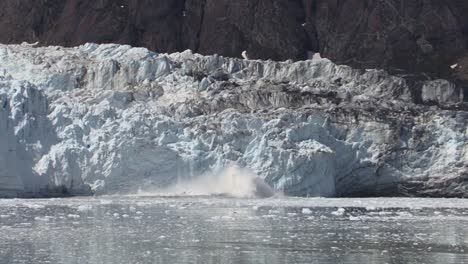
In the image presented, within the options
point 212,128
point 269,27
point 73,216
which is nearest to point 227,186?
point 212,128

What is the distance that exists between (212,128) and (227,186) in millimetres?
1741

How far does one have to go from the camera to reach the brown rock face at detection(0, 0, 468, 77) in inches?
1473

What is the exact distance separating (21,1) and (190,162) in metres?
13.7

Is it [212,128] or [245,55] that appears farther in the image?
[245,55]

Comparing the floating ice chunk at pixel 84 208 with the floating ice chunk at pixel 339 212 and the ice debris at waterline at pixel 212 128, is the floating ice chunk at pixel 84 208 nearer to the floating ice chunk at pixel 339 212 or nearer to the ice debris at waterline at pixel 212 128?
the ice debris at waterline at pixel 212 128

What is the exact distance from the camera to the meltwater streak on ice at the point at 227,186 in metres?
29.8

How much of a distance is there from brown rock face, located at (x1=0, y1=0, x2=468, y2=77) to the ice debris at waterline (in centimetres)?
337

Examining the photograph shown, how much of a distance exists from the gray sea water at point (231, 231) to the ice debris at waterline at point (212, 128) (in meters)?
1.44

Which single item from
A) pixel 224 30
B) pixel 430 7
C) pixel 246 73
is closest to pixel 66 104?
pixel 246 73

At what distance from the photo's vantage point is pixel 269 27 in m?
38.4

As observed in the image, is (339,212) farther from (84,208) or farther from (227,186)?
(84,208)

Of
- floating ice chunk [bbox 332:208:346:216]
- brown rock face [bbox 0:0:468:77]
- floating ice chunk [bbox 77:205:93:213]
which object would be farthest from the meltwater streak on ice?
brown rock face [bbox 0:0:468:77]

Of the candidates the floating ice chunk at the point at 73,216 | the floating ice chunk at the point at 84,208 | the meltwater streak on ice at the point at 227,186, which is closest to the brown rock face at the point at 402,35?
the meltwater streak on ice at the point at 227,186

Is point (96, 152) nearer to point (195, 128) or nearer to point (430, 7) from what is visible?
point (195, 128)
